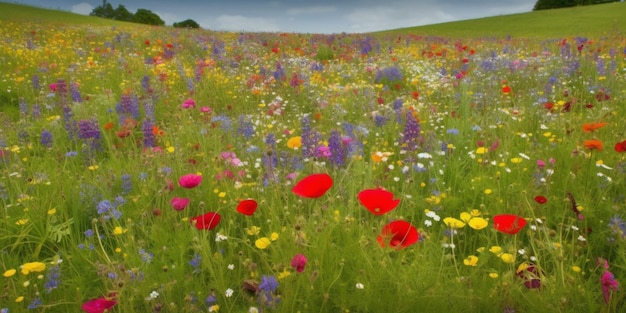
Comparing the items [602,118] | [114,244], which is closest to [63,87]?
[114,244]

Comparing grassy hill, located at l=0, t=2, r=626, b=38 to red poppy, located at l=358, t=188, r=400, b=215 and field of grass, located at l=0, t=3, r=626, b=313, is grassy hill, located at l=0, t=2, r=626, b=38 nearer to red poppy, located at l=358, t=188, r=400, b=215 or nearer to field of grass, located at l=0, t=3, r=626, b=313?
field of grass, located at l=0, t=3, r=626, b=313

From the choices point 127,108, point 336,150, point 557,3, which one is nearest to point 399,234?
point 336,150

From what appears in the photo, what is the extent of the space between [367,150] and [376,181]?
1.04m

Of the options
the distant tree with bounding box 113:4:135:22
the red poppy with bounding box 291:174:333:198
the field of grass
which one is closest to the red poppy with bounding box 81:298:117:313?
the field of grass

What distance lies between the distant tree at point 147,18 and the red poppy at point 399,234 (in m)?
61.9

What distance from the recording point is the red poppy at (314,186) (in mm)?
1823

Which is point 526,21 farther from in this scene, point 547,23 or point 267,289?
point 267,289

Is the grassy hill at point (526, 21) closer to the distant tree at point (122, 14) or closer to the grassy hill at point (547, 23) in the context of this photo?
the grassy hill at point (547, 23)

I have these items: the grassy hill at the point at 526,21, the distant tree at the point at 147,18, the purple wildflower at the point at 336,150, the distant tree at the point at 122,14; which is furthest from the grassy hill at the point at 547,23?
the distant tree at the point at 122,14

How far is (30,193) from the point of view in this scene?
316 centimetres

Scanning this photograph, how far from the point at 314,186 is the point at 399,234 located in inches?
17.2

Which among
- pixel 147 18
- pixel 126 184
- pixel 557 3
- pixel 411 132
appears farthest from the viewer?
pixel 147 18

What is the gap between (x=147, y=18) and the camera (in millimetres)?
58531

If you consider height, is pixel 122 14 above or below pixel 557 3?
below
